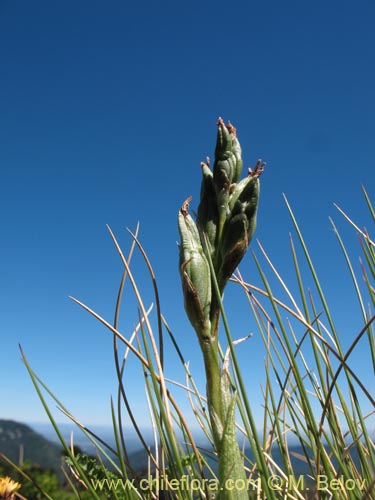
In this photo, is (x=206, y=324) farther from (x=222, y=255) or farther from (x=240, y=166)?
(x=240, y=166)

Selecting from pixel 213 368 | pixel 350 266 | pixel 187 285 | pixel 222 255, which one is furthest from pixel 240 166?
pixel 350 266

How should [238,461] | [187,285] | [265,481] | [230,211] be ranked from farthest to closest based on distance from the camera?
[230,211]
[187,285]
[238,461]
[265,481]

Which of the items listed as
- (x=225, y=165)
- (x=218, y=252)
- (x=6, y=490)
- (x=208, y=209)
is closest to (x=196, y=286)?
(x=218, y=252)

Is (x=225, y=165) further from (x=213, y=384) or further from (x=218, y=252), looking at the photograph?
(x=213, y=384)

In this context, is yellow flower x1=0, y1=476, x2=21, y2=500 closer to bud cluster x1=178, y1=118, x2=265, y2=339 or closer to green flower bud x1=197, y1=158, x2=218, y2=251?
bud cluster x1=178, y1=118, x2=265, y2=339

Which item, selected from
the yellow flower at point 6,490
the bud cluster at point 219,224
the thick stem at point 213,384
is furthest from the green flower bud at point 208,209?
the yellow flower at point 6,490

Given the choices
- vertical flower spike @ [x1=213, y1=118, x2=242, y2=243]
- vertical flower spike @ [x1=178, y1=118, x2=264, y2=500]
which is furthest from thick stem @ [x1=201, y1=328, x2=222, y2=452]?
vertical flower spike @ [x1=213, y1=118, x2=242, y2=243]

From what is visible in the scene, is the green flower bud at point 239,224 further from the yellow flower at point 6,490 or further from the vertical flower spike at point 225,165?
the yellow flower at point 6,490

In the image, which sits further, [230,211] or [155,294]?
[155,294]
